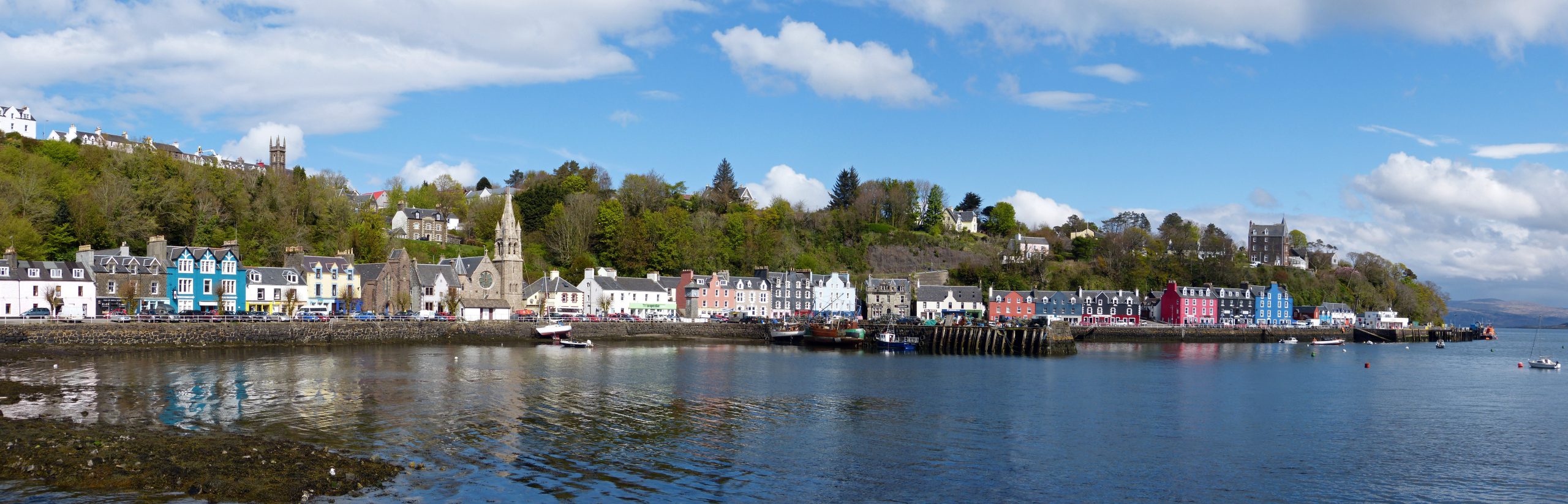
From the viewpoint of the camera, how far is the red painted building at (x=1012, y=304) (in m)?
104

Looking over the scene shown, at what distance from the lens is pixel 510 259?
80125mm

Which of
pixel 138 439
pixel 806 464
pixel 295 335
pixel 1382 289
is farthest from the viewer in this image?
pixel 1382 289

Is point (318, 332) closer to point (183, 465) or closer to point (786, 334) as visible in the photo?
point (786, 334)

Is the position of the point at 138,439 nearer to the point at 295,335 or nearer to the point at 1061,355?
the point at 295,335

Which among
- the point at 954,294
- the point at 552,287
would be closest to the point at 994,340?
the point at 954,294

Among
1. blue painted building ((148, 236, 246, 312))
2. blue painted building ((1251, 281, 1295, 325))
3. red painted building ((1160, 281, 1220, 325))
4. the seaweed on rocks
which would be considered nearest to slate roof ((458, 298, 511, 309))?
blue painted building ((148, 236, 246, 312))

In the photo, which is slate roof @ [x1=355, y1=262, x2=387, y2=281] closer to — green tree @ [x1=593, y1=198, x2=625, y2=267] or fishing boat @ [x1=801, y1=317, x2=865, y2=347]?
green tree @ [x1=593, y1=198, x2=625, y2=267]

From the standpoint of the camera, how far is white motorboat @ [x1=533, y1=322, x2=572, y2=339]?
69.9 m

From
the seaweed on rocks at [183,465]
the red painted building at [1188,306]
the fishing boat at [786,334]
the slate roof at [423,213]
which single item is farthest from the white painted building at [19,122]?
the red painted building at [1188,306]

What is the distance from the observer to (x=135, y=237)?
70.9 metres

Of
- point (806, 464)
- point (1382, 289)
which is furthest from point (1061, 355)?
point (1382, 289)

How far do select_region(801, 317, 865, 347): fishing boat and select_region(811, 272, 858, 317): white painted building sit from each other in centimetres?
2105

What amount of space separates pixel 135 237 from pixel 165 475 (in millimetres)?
61830

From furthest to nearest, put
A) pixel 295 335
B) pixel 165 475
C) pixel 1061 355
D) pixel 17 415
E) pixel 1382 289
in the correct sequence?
1. pixel 1382 289
2. pixel 1061 355
3. pixel 295 335
4. pixel 17 415
5. pixel 165 475
